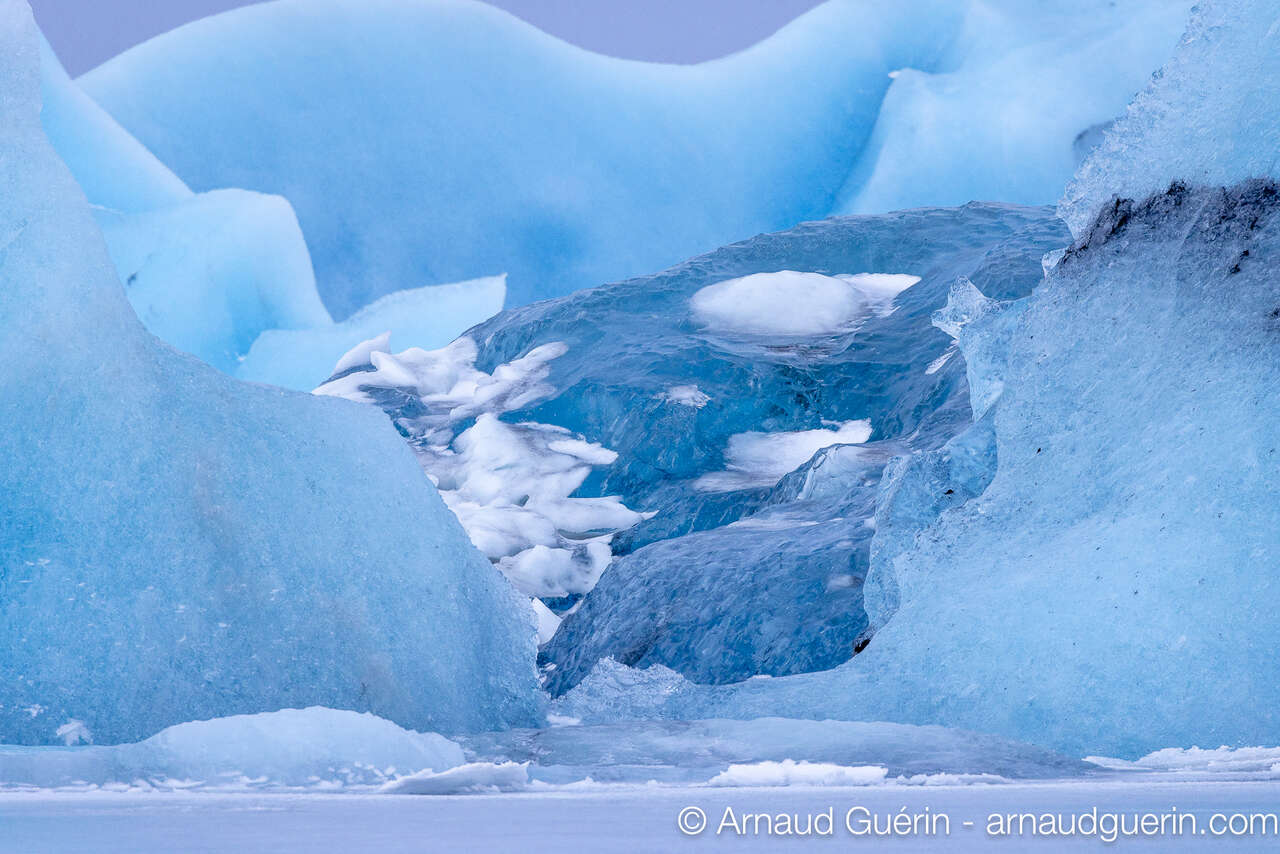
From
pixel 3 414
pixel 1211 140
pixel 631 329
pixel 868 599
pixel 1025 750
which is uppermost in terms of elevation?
pixel 1211 140

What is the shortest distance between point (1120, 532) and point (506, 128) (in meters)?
11.1

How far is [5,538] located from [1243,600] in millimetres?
2829

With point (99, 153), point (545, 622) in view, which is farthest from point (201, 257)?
point (545, 622)

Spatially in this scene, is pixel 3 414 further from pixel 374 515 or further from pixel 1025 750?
pixel 1025 750

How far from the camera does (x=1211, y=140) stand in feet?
10.4

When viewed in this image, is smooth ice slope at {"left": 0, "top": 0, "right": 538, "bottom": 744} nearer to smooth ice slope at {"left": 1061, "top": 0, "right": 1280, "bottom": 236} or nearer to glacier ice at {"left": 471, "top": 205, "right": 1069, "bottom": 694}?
glacier ice at {"left": 471, "top": 205, "right": 1069, "bottom": 694}

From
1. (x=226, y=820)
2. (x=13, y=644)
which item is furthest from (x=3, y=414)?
(x=226, y=820)

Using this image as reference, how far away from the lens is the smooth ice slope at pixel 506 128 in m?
12.4

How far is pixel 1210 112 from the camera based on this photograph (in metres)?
3.17

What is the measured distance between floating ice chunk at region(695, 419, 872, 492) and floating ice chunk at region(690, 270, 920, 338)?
40.9 inches

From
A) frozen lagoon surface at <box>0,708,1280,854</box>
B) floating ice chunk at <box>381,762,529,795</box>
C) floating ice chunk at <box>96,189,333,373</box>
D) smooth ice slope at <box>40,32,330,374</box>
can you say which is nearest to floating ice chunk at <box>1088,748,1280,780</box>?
frozen lagoon surface at <box>0,708,1280,854</box>

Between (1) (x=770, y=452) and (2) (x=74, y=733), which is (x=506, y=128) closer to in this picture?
(1) (x=770, y=452)

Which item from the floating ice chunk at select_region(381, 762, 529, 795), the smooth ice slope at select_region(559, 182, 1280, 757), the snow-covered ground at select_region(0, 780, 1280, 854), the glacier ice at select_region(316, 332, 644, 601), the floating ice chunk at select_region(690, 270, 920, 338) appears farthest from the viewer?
the floating ice chunk at select_region(690, 270, 920, 338)

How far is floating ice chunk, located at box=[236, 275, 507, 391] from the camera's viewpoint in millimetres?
10680
